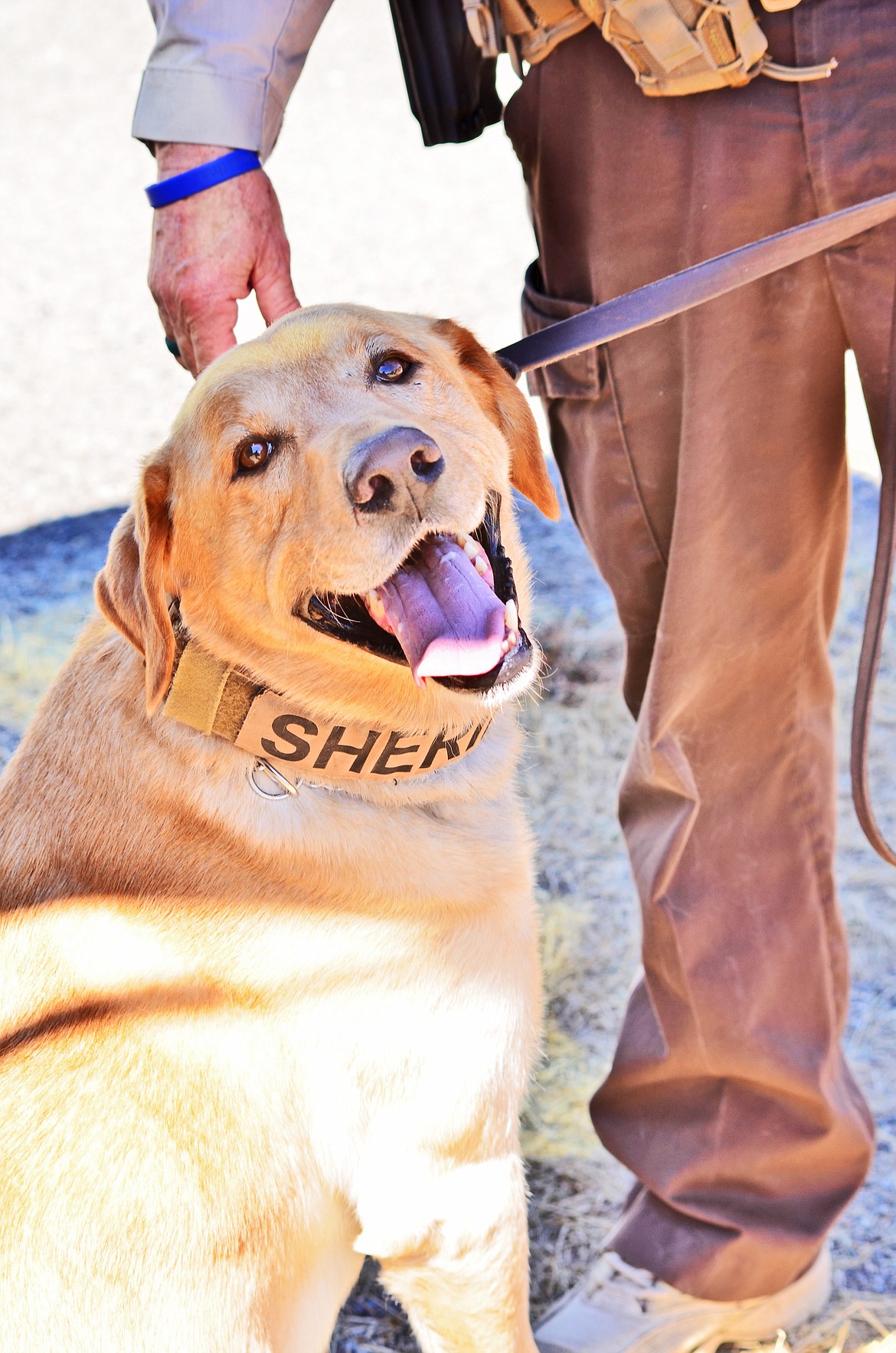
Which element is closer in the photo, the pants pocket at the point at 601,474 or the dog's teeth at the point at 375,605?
the dog's teeth at the point at 375,605

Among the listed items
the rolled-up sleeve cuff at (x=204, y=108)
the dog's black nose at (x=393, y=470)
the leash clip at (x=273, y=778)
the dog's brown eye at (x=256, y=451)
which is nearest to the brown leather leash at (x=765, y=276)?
the dog's black nose at (x=393, y=470)

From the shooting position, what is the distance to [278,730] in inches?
70.7

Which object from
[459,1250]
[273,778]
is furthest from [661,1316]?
[273,778]

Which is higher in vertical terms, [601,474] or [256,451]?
[256,451]

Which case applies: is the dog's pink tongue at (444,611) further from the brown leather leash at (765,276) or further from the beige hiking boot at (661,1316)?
the beige hiking boot at (661,1316)

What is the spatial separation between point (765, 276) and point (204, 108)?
874 mm

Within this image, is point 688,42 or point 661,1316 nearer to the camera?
point 688,42

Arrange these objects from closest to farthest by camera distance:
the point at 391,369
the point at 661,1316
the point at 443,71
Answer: the point at 391,369, the point at 443,71, the point at 661,1316

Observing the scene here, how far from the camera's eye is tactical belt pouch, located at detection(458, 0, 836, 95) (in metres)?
1.58

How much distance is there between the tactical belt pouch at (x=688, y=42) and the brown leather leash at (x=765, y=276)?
199mm

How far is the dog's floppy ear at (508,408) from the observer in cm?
206

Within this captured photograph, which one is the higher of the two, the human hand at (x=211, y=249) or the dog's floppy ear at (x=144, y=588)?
the human hand at (x=211, y=249)

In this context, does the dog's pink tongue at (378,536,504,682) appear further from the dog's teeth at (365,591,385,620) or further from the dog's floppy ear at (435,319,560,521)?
the dog's floppy ear at (435,319,560,521)

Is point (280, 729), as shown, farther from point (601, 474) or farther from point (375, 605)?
point (601, 474)
